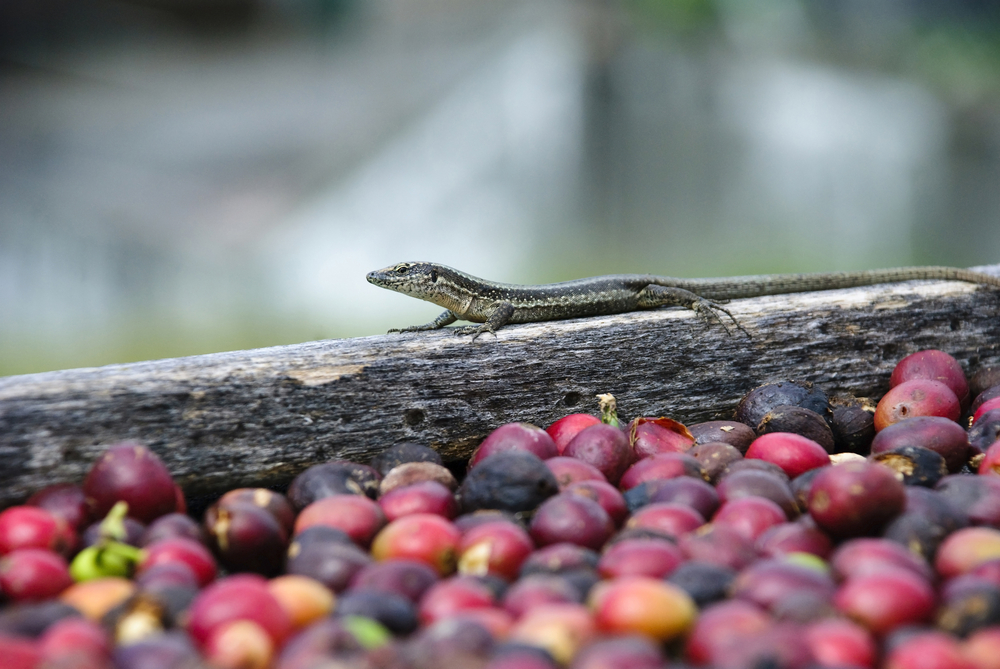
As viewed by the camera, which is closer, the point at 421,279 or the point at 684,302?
the point at 684,302

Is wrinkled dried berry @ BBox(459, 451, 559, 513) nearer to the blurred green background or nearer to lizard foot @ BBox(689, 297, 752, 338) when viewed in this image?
lizard foot @ BBox(689, 297, 752, 338)

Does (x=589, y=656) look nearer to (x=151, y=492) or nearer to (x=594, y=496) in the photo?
(x=594, y=496)

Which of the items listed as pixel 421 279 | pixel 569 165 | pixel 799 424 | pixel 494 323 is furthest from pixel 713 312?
→ pixel 569 165

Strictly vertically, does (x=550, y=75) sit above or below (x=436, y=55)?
below

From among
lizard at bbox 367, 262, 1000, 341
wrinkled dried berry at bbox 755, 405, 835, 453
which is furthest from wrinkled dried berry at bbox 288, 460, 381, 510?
wrinkled dried berry at bbox 755, 405, 835, 453

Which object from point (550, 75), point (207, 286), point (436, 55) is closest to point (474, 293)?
point (207, 286)

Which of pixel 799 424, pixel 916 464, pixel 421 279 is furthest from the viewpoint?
pixel 421 279

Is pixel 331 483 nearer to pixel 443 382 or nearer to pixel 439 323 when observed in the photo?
pixel 443 382
